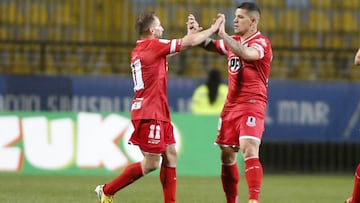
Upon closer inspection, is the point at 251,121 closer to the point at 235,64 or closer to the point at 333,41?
the point at 235,64

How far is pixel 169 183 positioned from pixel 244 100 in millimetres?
1099

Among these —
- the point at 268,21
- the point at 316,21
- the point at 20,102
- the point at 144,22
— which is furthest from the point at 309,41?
the point at 144,22

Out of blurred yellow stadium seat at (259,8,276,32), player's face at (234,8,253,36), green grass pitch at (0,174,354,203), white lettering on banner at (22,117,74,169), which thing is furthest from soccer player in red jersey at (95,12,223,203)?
blurred yellow stadium seat at (259,8,276,32)

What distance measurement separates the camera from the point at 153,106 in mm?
10070

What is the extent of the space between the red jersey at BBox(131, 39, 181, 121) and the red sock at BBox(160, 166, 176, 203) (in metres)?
0.50

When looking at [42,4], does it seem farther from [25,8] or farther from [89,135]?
[89,135]

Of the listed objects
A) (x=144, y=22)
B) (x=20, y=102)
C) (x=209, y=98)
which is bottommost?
(x=20, y=102)

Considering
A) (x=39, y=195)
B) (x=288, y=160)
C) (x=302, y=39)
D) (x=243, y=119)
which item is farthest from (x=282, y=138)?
(x=243, y=119)

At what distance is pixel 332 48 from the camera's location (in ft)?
64.3

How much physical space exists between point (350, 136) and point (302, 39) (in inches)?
120

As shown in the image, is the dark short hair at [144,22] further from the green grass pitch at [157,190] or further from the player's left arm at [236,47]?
the green grass pitch at [157,190]

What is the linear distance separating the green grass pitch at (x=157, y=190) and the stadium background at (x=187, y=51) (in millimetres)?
1843

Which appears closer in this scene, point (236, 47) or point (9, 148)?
point (236, 47)

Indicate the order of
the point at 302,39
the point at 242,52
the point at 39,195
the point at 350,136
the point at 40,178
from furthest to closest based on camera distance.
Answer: the point at 302,39, the point at 350,136, the point at 40,178, the point at 39,195, the point at 242,52
